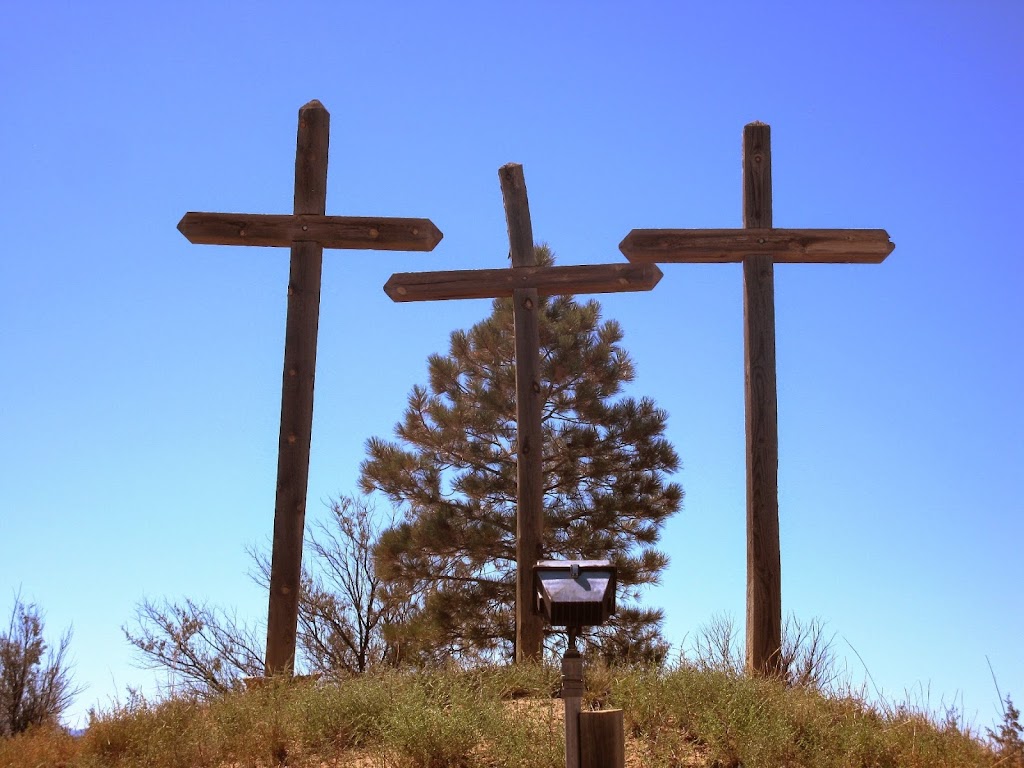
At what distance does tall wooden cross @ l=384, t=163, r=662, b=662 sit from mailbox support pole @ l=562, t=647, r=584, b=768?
13.4 ft

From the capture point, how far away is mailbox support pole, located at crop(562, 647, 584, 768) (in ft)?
15.2

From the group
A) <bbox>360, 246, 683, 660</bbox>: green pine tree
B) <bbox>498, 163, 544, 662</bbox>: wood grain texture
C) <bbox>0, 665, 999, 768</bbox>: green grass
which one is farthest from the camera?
<bbox>360, 246, 683, 660</bbox>: green pine tree

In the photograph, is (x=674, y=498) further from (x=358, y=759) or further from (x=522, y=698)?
(x=358, y=759)

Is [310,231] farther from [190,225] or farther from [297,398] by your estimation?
[297,398]

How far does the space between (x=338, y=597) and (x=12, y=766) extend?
7.94 m

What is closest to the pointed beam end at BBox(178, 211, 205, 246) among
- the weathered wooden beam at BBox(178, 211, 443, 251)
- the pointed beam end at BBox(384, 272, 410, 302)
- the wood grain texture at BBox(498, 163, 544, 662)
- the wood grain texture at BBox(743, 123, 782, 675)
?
the weathered wooden beam at BBox(178, 211, 443, 251)

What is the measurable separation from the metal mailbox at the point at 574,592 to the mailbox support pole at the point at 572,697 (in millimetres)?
141

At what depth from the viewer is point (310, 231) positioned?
27.8 feet

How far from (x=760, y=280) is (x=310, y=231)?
3617 mm

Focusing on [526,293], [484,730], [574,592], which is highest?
[526,293]

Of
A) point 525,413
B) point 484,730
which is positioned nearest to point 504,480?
point 525,413

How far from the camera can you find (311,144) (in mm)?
8641

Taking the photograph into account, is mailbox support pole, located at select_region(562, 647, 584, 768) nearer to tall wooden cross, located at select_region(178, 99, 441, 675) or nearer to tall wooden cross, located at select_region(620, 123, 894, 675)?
tall wooden cross, located at select_region(178, 99, 441, 675)

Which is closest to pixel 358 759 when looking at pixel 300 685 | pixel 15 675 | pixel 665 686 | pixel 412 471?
pixel 300 685
